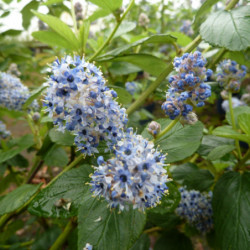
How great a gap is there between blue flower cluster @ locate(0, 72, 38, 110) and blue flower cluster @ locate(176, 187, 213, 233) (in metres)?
1.21

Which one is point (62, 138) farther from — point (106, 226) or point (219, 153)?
point (219, 153)

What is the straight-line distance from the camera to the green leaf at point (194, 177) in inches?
52.8

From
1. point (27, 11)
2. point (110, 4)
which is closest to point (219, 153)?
point (110, 4)

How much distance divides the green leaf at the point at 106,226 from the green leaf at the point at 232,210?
449 mm

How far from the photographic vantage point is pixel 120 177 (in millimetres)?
676

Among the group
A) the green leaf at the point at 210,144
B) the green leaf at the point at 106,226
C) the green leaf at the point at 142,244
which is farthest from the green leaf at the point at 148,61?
the green leaf at the point at 142,244

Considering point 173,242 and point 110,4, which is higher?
point 110,4

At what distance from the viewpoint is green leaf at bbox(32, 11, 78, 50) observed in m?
1.03

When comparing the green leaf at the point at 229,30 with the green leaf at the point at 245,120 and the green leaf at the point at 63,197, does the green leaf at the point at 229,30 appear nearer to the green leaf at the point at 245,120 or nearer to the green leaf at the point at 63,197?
the green leaf at the point at 245,120

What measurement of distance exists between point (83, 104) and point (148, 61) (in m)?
0.53

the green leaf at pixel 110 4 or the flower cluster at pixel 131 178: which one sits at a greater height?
the green leaf at pixel 110 4

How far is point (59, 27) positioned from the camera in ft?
3.53

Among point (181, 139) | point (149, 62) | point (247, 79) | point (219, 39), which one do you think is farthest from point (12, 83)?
point (247, 79)

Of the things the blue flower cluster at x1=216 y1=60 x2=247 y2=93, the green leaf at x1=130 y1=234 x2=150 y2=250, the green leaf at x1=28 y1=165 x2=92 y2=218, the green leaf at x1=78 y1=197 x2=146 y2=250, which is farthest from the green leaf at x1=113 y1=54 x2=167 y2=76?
the green leaf at x1=130 y1=234 x2=150 y2=250
